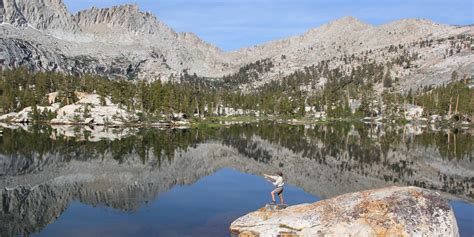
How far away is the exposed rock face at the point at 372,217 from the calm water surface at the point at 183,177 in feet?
23.6

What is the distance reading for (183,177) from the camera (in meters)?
56.4

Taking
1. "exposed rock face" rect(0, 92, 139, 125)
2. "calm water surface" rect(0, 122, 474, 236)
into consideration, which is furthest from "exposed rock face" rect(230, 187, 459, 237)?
"exposed rock face" rect(0, 92, 139, 125)

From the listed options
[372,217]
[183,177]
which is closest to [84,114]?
[183,177]

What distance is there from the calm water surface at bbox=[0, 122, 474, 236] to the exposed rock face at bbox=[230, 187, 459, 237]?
23.6 ft

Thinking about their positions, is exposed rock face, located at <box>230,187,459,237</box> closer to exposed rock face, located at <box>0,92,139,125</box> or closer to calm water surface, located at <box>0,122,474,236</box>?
calm water surface, located at <box>0,122,474,236</box>

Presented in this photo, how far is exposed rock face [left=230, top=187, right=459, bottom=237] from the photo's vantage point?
71.7 feet

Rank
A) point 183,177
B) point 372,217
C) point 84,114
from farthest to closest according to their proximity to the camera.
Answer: point 84,114, point 183,177, point 372,217

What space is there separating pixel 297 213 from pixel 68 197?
2693 cm

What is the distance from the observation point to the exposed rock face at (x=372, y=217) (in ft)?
71.7

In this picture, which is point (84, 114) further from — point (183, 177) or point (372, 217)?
point (372, 217)

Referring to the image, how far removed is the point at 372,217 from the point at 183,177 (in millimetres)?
36504

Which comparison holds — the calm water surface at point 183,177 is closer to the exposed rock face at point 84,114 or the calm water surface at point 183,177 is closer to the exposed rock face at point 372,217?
the exposed rock face at point 372,217

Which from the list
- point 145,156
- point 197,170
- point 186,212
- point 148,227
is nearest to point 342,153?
point 197,170

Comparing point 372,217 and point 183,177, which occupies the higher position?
point 372,217
